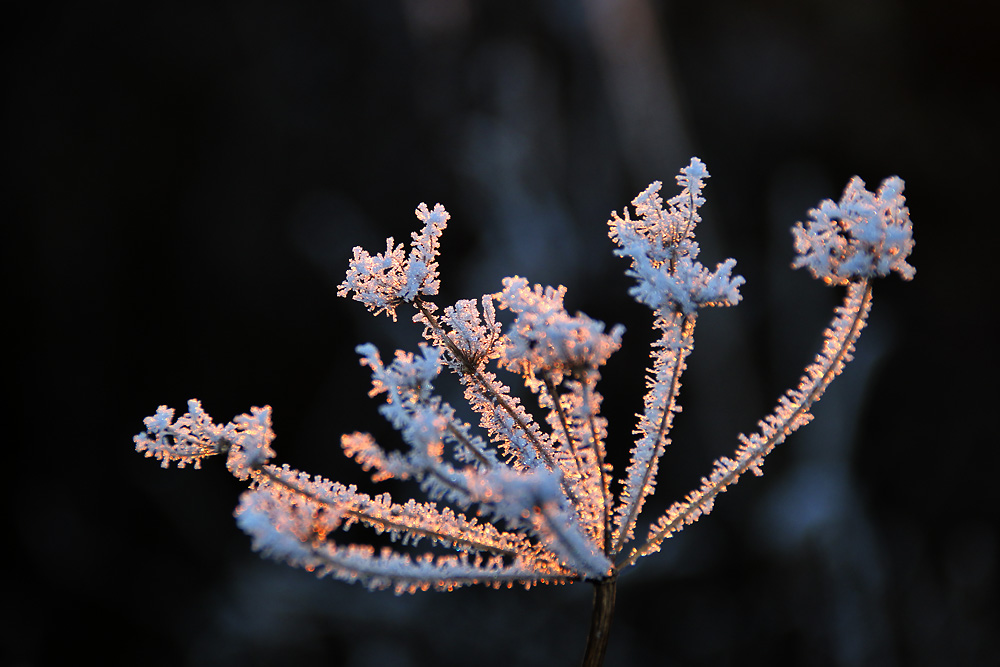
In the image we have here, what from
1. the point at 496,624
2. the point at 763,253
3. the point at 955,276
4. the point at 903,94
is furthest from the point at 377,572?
the point at 903,94

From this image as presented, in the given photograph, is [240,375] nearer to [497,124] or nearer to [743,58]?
[497,124]

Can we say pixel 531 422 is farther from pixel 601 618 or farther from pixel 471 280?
pixel 471 280

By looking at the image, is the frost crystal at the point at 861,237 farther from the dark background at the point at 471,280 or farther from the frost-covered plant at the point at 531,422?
the dark background at the point at 471,280

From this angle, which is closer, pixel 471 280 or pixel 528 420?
pixel 528 420

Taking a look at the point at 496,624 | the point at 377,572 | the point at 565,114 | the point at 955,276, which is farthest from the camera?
the point at 565,114

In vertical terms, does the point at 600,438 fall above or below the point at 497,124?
below

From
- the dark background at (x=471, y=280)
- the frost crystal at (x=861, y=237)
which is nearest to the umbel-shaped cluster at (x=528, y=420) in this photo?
the frost crystal at (x=861, y=237)

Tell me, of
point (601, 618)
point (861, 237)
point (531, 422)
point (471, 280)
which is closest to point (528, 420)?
point (531, 422)
